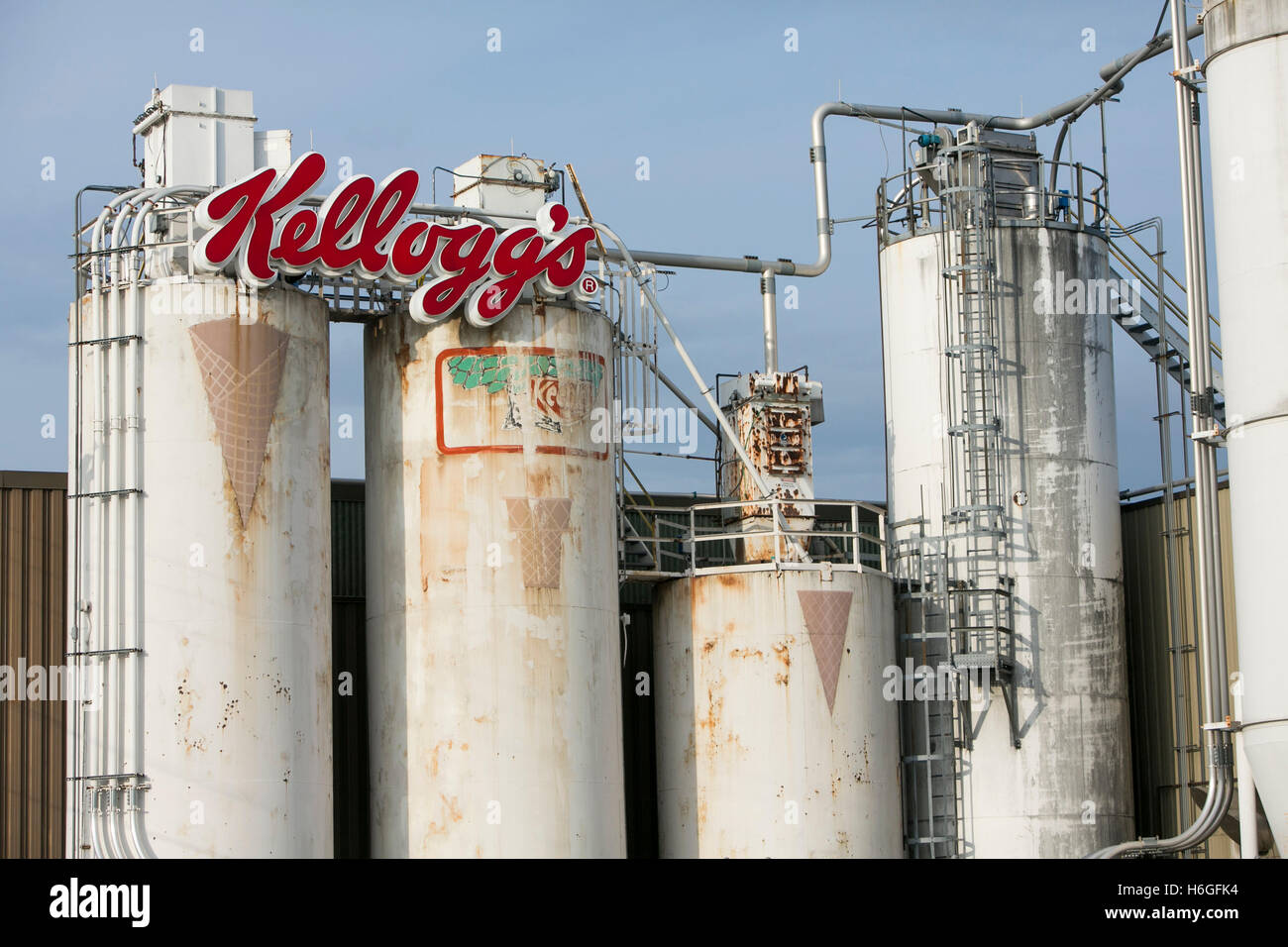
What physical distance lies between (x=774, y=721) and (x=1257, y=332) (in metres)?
11.2

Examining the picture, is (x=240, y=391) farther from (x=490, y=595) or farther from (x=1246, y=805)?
(x=1246, y=805)

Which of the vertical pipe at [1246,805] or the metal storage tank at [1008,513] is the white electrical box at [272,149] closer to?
the metal storage tank at [1008,513]

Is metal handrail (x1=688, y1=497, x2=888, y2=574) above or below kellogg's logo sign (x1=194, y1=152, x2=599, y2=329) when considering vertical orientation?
below

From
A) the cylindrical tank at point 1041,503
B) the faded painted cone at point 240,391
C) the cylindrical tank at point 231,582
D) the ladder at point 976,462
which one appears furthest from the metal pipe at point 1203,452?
the faded painted cone at point 240,391

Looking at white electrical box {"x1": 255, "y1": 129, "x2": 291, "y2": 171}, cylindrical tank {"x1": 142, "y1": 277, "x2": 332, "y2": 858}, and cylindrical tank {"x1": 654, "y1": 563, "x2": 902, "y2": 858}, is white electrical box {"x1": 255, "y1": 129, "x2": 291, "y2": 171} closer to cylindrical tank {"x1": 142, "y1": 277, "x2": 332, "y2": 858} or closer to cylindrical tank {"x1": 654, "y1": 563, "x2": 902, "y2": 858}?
cylindrical tank {"x1": 142, "y1": 277, "x2": 332, "y2": 858}

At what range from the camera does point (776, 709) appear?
134ft

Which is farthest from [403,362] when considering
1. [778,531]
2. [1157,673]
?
[1157,673]

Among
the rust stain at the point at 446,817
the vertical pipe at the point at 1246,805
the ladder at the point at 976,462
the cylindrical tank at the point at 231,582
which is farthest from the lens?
the ladder at the point at 976,462

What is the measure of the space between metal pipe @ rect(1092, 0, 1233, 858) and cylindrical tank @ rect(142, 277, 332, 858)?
15383mm

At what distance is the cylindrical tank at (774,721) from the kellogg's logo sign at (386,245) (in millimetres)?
6628

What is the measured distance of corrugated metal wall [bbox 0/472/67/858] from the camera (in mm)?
38594

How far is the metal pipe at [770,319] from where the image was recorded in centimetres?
4584

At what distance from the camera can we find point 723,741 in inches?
1609

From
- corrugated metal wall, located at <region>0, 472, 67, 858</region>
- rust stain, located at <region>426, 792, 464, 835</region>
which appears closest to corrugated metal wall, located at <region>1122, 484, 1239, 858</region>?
rust stain, located at <region>426, 792, 464, 835</region>
